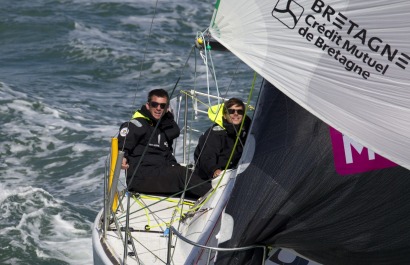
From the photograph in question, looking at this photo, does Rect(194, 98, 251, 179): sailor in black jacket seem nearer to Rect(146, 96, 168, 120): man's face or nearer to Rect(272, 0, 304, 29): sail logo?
Rect(146, 96, 168, 120): man's face

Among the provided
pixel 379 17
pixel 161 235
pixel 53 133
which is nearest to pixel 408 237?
pixel 379 17

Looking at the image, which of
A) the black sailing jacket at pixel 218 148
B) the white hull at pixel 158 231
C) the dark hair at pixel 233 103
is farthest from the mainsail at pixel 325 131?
the black sailing jacket at pixel 218 148

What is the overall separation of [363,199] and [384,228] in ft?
0.63

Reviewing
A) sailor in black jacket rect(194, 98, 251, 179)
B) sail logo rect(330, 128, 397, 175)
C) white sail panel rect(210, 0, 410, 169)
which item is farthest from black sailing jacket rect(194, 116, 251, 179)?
white sail panel rect(210, 0, 410, 169)

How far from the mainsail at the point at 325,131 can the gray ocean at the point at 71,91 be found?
739mm

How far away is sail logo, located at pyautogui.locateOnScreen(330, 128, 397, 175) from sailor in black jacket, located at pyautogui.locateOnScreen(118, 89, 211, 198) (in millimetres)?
1824

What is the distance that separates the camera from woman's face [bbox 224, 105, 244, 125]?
653 cm

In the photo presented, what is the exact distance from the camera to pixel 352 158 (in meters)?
5.03

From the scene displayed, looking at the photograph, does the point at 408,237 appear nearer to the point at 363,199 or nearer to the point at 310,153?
the point at 363,199

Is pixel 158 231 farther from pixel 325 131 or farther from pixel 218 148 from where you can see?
pixel 325 131

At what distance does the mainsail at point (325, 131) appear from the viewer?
456 centimetres

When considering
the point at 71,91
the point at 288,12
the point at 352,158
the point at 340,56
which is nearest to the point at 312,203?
the point at 352,158

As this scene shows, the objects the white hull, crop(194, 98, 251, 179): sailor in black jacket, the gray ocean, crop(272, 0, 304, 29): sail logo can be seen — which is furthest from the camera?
the gray ocean

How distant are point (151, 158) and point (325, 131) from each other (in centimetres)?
204
